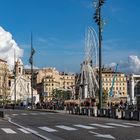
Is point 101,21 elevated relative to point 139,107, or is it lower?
elevated

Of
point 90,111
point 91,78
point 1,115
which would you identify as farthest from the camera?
point 91,78

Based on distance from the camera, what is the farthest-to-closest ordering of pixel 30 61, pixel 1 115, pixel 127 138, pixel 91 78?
pixel 91 78
pixel 30 61
pixel 1 115
pixel 127 138

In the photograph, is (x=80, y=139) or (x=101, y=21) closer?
(x=80, y=139)

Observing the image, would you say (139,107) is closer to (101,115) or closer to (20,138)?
(101,115)

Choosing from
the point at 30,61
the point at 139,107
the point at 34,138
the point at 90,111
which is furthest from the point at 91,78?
the point at 34,138

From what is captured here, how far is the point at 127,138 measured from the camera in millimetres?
19312

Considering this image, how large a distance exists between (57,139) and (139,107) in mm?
20270

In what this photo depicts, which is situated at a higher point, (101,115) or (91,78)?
(91,78)

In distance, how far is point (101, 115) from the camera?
144 feet

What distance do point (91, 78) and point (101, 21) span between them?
79032mm

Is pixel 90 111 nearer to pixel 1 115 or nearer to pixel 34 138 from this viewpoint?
pixel 1 115

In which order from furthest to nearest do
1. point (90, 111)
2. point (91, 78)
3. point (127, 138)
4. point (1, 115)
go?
point (91, 78) → point (90, 111) → point (1, 115) → point (127, 138)

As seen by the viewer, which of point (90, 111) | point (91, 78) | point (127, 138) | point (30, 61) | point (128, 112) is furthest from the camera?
point (91, 78)

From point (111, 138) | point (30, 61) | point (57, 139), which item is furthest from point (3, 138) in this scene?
point (30, 61)
